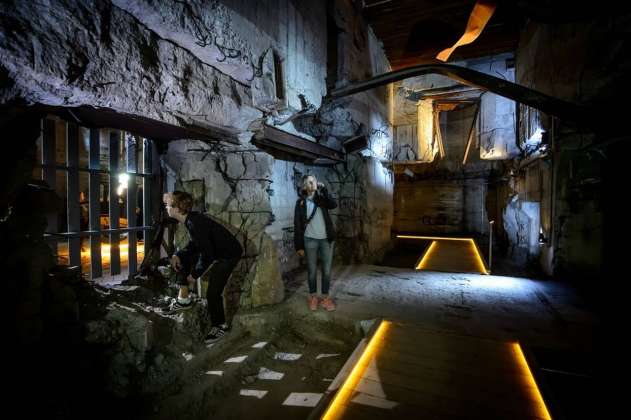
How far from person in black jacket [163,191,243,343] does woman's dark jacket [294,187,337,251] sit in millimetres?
939

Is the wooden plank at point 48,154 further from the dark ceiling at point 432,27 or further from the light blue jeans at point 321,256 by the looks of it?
the dark ceiling at point 432,27

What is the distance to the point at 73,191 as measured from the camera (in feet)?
11.0

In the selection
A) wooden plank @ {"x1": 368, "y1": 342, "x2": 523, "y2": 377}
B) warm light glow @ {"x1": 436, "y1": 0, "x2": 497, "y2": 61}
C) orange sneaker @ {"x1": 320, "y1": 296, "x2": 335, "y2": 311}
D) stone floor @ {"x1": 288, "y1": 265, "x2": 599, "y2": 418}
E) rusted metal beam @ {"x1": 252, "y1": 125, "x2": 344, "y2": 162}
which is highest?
warm light glow @ {"x1": 436, "y1": 0, "x2": 497, "y2": 61}

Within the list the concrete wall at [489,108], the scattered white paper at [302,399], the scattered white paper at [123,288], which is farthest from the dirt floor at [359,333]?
the concrete wall at [489,108]

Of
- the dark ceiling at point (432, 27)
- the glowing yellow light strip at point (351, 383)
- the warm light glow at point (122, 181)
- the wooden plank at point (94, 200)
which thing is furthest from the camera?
the dark ceiling at point (432, 27)

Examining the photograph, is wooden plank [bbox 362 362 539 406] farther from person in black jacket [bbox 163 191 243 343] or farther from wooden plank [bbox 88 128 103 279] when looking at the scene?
wooden plank [bbox 88 128 103 279]

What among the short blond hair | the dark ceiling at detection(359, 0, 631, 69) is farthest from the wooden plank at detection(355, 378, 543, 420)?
the dark ceiling at detection(359, 0, 631, 69)

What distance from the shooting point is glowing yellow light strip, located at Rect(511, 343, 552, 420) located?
91.9 inches

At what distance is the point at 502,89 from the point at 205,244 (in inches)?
215

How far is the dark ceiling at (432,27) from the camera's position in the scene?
672cm

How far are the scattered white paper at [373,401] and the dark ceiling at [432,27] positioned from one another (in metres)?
7.64

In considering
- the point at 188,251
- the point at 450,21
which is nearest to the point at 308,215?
the point at 188,251

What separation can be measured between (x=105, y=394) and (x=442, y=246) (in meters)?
10.5

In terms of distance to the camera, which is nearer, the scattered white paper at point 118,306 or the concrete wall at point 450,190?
the scattered white paper at point 118,306
